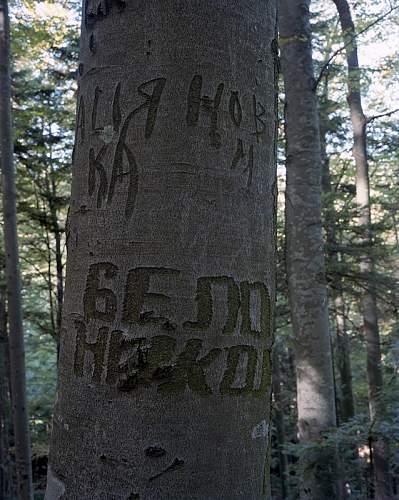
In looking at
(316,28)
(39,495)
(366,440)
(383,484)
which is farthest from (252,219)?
(39,495)

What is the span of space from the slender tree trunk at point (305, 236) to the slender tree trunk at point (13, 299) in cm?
388

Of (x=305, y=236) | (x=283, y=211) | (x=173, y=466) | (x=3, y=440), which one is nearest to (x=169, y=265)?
(x=173, y=466)

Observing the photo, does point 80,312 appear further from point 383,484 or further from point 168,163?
point 383,484

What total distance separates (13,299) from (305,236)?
4.15 meters

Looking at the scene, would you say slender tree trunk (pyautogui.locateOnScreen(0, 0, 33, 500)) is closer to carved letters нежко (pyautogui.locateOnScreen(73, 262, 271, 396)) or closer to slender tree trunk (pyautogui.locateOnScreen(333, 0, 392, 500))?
slender tree trunk (pyautogui.locateOnScreen(333, 0, 392, 500))

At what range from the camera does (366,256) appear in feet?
28.5

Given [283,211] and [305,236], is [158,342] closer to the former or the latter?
[305,236]

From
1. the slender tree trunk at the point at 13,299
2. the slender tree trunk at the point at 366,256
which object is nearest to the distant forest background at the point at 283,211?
the slender tree trunk at the point at 366,256

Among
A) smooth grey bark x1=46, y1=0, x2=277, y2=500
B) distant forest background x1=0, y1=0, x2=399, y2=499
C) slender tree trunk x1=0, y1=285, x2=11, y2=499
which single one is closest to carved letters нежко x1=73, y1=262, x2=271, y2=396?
smooth grey bark x1=46, y1=0, x2=277, y2=500

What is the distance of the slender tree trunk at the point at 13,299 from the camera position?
22.7 ft

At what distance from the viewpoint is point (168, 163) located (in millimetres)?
1009

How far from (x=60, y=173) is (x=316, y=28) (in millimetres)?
6807

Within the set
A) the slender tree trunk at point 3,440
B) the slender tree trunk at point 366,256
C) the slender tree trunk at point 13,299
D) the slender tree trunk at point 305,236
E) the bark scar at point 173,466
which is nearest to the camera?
the bark scar at point 173,466

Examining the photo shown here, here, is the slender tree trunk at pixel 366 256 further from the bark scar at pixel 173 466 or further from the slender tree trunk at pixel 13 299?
the bark scar at pixel 173 466
